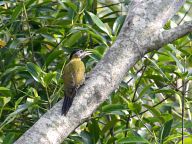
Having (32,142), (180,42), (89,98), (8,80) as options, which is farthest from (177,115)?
(32,142)

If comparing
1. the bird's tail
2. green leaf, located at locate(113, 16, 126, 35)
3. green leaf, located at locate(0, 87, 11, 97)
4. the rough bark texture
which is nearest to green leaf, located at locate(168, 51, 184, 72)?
the rough bark texture

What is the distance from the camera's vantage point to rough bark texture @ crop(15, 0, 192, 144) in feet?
9.50

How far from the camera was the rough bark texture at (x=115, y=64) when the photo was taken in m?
2.90

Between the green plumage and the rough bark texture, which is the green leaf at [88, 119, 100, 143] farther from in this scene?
the rough bark texture

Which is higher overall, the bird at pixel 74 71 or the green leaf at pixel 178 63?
the green leaf at pixel 178 63

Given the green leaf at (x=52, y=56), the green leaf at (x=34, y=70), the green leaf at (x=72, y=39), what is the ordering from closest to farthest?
the green leaf at (x=34, y=70) → the green leaf at (x=52, y=56) → the green leaf at (x=72, y=39)

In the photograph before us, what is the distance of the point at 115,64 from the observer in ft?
10.7

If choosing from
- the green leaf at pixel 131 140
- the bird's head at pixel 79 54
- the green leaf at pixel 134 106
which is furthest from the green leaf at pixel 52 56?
the green leaf at pixel 131 140

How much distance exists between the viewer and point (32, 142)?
2.78 metres

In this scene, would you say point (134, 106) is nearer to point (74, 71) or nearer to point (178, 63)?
point (178, 63)

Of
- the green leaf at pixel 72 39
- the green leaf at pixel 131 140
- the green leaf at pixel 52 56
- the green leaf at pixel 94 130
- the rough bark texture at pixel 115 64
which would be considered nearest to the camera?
the rough bark texture at pixel 115 64

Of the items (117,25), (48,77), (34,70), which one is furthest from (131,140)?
(117,25)

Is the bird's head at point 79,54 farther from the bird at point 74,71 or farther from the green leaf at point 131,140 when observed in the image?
the green leaf at point 131,140

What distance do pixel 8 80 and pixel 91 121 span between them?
73 centimetres
